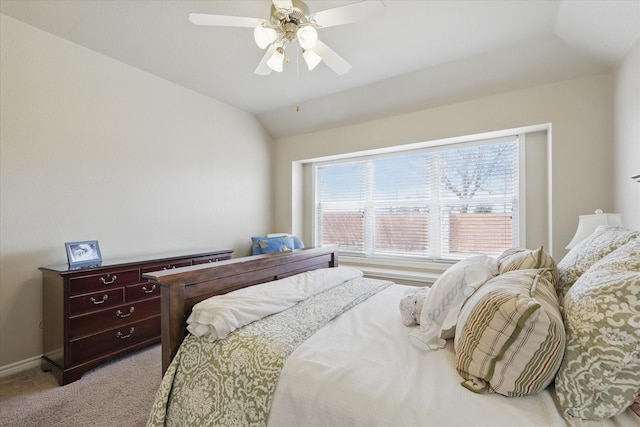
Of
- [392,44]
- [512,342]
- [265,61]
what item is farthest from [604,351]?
[392,44]

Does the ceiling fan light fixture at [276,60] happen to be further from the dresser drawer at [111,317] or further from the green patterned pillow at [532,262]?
the dresser drawer at [111,317]

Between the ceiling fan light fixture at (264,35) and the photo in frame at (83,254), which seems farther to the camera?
the photo in frame at (83,254)

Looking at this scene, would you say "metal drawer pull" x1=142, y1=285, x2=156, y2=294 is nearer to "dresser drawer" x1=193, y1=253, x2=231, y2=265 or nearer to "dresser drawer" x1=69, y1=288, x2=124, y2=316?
"dresser drawer" x1=69, y1=288, x2=124, y2=316

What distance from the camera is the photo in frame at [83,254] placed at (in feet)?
7.30

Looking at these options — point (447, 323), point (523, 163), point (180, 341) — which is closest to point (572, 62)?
point (523, 163)

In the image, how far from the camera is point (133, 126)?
2822mm

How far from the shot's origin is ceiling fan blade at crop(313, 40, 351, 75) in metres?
1.85

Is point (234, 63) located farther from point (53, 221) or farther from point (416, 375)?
point (416, 375)

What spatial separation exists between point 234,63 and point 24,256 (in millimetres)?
2388

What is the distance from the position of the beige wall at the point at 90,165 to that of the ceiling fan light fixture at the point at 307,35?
2.11 meters

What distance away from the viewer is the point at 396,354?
1137 millimetres

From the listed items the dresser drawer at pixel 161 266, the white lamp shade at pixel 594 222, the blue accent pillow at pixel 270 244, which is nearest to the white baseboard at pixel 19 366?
the dresser drawer at pixel 161 266

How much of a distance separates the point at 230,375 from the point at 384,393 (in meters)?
0.62

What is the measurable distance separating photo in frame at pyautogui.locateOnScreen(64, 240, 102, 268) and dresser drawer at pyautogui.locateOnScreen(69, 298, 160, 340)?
395mm
